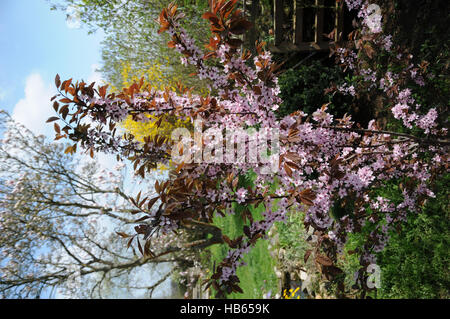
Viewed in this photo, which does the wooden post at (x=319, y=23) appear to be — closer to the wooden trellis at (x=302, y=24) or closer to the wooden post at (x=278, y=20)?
the wooden trellis at (x=302, y=24)

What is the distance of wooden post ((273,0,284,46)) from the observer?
4.80 metres

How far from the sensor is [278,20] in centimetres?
492

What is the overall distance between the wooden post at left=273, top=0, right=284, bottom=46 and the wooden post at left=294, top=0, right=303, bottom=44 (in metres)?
0.25

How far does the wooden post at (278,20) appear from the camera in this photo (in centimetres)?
480

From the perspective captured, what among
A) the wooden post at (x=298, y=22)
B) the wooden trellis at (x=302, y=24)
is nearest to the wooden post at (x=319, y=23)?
the wooden trellis at (x=302, y=24)

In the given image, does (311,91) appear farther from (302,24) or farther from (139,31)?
(139,31)

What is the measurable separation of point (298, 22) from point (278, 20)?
1.23ft

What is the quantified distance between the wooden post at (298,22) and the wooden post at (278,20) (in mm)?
249

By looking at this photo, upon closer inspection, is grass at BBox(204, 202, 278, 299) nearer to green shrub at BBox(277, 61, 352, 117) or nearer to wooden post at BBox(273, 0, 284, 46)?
green shrub at BBox(277, 61, 352, 117)

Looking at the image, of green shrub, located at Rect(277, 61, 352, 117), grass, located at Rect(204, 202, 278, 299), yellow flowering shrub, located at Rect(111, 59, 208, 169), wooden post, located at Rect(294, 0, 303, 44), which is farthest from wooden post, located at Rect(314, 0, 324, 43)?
grass, located at Rect(204, 202, 278, 299)
